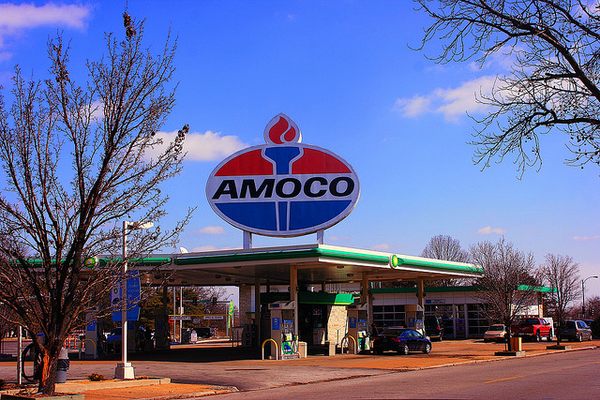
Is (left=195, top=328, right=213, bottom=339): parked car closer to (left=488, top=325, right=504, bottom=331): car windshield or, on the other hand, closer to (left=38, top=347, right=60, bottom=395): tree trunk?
(left=488, top=325, right=504, bottom=331): car windshield

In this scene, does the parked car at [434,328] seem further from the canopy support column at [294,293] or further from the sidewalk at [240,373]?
the canopy support column at [294,293]

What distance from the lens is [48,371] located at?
55.6ft

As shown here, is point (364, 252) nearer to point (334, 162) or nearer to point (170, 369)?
point (334, 162)

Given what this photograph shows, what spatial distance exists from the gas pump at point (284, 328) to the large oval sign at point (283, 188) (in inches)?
205

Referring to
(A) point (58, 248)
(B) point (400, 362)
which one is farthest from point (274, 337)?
(A) point (58, 248)

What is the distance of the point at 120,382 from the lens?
70.1 ft

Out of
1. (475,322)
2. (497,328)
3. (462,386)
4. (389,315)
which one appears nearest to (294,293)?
(462,386)

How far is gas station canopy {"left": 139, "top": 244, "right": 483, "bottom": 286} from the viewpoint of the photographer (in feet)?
111

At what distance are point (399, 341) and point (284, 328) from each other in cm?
682

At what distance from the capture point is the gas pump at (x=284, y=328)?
33.9 m

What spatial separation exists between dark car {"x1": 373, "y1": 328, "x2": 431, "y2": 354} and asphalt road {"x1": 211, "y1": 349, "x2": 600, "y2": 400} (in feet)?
36.3

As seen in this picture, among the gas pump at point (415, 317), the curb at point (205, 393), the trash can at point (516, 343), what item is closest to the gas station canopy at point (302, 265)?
the gas pump at point (415, 317)

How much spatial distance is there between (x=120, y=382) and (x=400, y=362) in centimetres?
1387

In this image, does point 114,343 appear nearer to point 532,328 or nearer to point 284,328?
point 284,328
